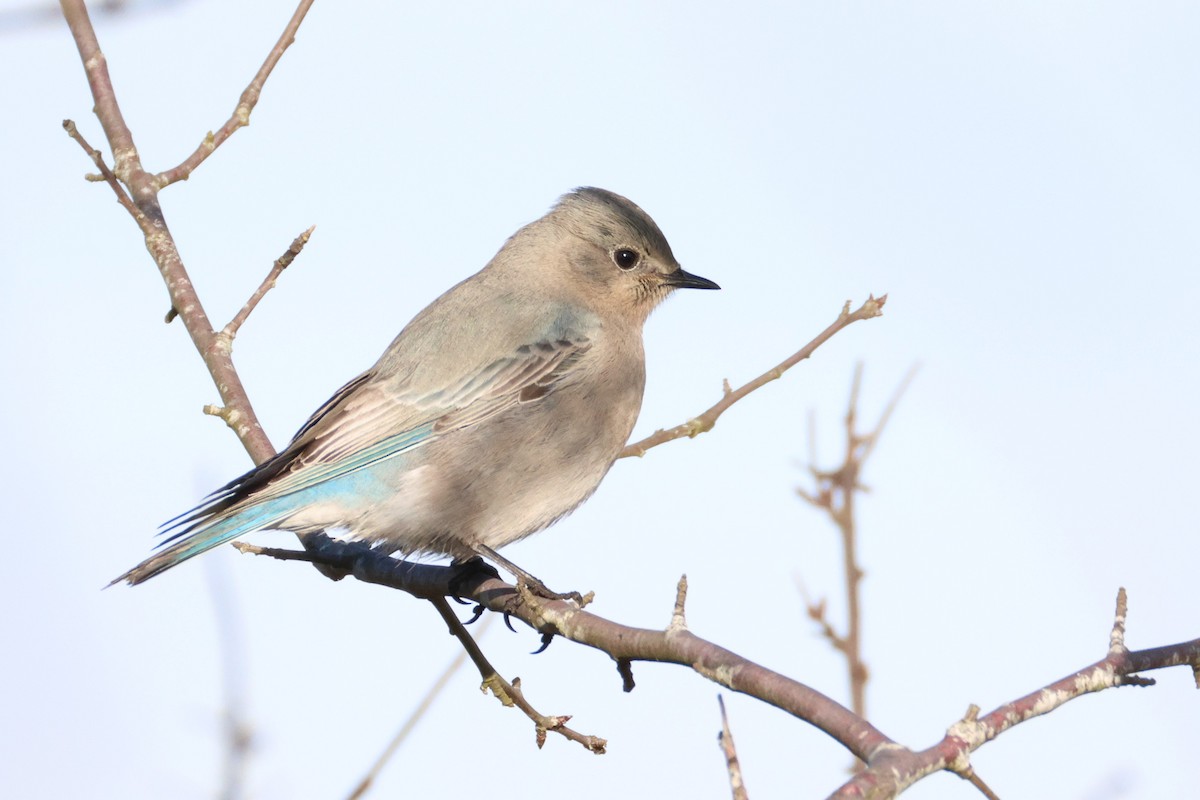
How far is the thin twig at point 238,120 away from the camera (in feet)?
18.6

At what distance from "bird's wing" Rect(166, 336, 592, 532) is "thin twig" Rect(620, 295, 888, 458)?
727 mm

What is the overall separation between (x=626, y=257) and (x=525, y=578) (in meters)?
2.24

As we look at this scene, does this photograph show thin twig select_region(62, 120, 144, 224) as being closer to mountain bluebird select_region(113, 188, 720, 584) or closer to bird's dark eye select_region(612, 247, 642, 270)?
mountain bluebird select_region(113, 188, 720, 584)

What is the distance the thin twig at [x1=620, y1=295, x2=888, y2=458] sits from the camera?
4.98 metres

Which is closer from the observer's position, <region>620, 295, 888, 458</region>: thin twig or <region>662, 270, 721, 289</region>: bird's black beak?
<region>620, 295, 888, 458</region>: thin twig

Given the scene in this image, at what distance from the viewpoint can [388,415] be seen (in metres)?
5.83

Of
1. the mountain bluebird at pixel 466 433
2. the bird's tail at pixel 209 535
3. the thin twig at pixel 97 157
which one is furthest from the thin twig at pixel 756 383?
the thin twig at pixel 97 157

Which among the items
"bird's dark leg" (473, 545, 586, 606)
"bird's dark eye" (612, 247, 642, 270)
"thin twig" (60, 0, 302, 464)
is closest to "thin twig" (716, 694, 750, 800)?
"bird's dark leg" (473, 545, 586, 606)

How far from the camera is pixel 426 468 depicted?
5723 mm

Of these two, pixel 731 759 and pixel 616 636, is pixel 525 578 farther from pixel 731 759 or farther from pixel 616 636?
pixel 731 759

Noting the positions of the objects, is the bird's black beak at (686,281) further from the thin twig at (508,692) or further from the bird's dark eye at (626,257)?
the thin twig at (508,692)

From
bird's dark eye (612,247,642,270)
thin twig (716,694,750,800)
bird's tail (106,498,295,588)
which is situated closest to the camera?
thin twig (716,694,750,800)

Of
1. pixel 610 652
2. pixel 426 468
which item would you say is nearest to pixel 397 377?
pixel 426 468

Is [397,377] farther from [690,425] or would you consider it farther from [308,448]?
[690,425]
